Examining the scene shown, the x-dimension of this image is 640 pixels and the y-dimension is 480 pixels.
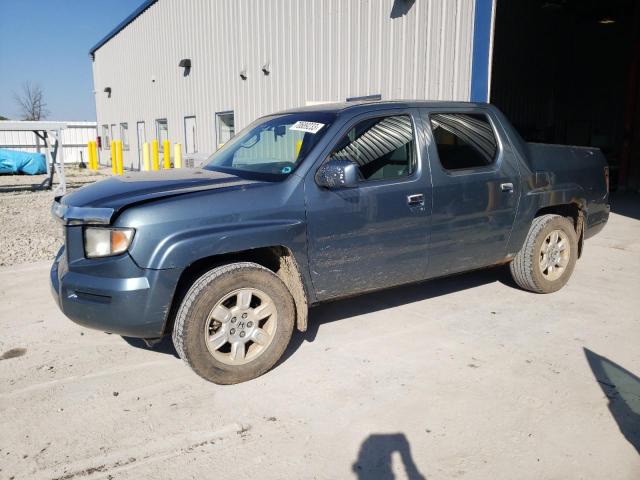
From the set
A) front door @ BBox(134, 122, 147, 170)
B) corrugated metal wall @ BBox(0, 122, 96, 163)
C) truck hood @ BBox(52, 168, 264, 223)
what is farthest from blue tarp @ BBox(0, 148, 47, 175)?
truck hood @ BBox(52, 168, 264, 223)

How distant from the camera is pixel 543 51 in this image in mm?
16531

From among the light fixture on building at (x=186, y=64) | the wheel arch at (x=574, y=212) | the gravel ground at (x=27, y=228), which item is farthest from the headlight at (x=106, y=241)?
the light fixture on building at (x=186, y=64)

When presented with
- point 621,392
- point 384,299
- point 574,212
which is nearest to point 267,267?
point 384,299

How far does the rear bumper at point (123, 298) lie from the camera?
301cm

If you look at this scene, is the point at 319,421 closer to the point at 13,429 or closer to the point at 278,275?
the point at 278,275

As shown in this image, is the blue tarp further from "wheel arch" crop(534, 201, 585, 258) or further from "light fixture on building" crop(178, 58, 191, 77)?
"wheel arch" crop(534, 201, 585, 258)

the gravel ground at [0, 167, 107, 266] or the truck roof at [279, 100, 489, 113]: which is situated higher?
the truck roof at [279, 100, 489, 113]

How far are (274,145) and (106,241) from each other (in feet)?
5.25

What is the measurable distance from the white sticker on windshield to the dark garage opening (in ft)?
38.9

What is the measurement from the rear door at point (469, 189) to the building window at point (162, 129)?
17.4 meters

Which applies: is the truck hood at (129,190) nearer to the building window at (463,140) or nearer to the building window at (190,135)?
the building window at (463,140)

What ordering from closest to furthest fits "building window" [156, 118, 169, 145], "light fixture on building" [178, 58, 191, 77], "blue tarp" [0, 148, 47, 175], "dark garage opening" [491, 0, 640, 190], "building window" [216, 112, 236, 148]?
"dark garage opening" [491, 0, 640, 190], "building window" [216, 112, 236, 148], "light fixture on building" [178, 58, 191, 77], "building window" [156, 118, 169, 145], "blue tarp" [0, 148, 47, 175]

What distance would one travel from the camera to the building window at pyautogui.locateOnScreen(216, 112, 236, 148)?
596 inches

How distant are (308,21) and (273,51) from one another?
1.72 metres
